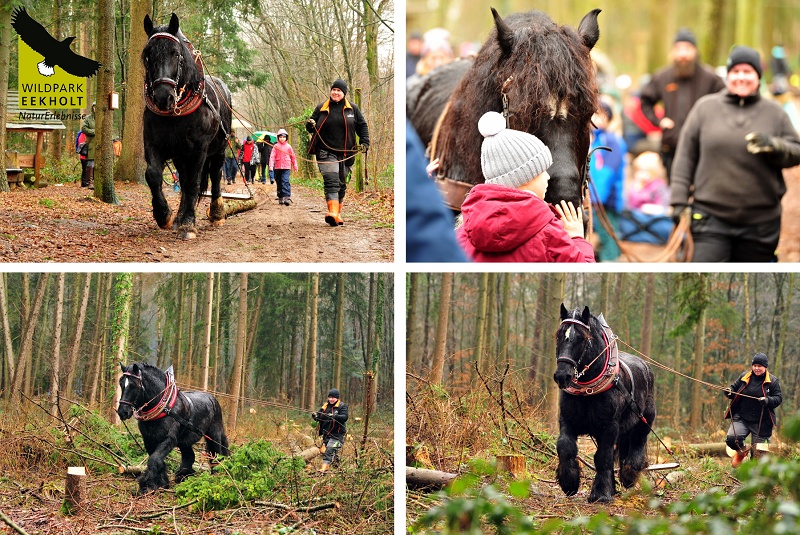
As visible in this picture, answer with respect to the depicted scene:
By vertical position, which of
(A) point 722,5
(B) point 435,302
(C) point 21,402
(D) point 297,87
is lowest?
(C) point 21,402

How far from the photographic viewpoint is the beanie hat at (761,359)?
21.4 feet

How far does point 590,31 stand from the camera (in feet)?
16.5

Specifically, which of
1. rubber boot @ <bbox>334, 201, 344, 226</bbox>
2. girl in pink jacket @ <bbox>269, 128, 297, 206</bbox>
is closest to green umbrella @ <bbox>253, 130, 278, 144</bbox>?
girl in pink jacket @ <bbox>269, 128, 297, 206</bbox>

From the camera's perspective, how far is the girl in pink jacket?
708 cm

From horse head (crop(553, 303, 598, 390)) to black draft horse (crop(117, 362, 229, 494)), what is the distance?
105 inches

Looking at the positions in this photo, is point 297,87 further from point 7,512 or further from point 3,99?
point 7,512

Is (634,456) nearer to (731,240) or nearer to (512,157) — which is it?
(731,240)

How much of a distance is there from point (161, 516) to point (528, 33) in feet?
12.9

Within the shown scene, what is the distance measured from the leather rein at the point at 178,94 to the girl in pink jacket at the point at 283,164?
649 mm

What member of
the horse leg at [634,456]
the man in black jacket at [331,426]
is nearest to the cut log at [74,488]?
the man in black jacket at [331,426]

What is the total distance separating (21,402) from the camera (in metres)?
7.52

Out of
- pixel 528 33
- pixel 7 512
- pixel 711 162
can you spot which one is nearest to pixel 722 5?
pixel 711 162

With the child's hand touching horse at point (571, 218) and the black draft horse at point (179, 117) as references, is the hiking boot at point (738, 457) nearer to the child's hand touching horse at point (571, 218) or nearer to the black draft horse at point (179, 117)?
the child's hand touching horse at point (571, 218)

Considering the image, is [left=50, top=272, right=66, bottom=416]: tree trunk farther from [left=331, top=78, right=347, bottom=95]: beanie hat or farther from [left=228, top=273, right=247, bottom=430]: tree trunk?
[left=331, top=78, right=347, bottom=95]: beanie hat
